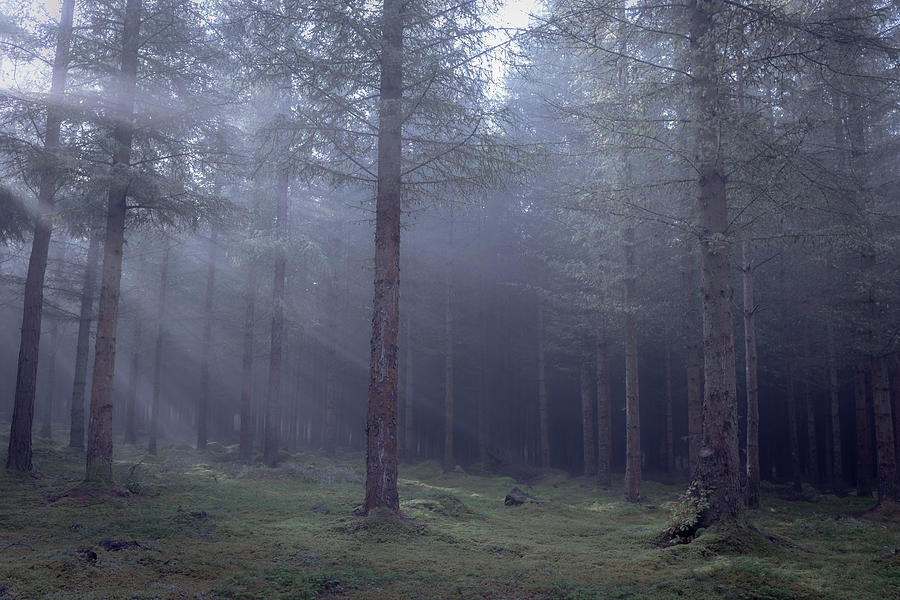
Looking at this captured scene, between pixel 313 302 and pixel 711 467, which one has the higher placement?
pixel 313 302

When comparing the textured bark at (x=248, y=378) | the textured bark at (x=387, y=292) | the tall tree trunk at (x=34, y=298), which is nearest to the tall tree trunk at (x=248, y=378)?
the textured bark at (x=248, y=378)

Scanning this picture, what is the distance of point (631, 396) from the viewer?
15250mm

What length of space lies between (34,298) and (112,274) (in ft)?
11.8

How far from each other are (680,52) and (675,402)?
77.1ft

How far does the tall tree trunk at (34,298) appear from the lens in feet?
40.8

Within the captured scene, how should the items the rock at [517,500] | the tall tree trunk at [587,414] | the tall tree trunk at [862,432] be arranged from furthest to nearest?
the tall tree trunk at [587,414]
the tall tree trunk at [862,432]
the rock at [517,500]

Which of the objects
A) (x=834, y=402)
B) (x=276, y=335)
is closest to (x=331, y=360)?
(x=276, y=335)

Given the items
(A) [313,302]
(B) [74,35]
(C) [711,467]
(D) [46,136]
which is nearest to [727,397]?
(C) [711,467]

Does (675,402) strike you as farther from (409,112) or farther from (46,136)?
(46,136)

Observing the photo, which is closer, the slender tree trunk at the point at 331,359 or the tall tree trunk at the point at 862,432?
the tall tree trunk at the point at 862,432

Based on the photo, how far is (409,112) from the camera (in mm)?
9891

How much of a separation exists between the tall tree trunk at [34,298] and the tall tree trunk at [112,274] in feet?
3.73

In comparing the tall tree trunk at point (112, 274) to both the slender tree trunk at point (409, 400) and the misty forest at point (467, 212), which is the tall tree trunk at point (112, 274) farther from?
the slender tree trunk at point (409, 400)

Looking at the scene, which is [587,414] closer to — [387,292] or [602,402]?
[602,402]
